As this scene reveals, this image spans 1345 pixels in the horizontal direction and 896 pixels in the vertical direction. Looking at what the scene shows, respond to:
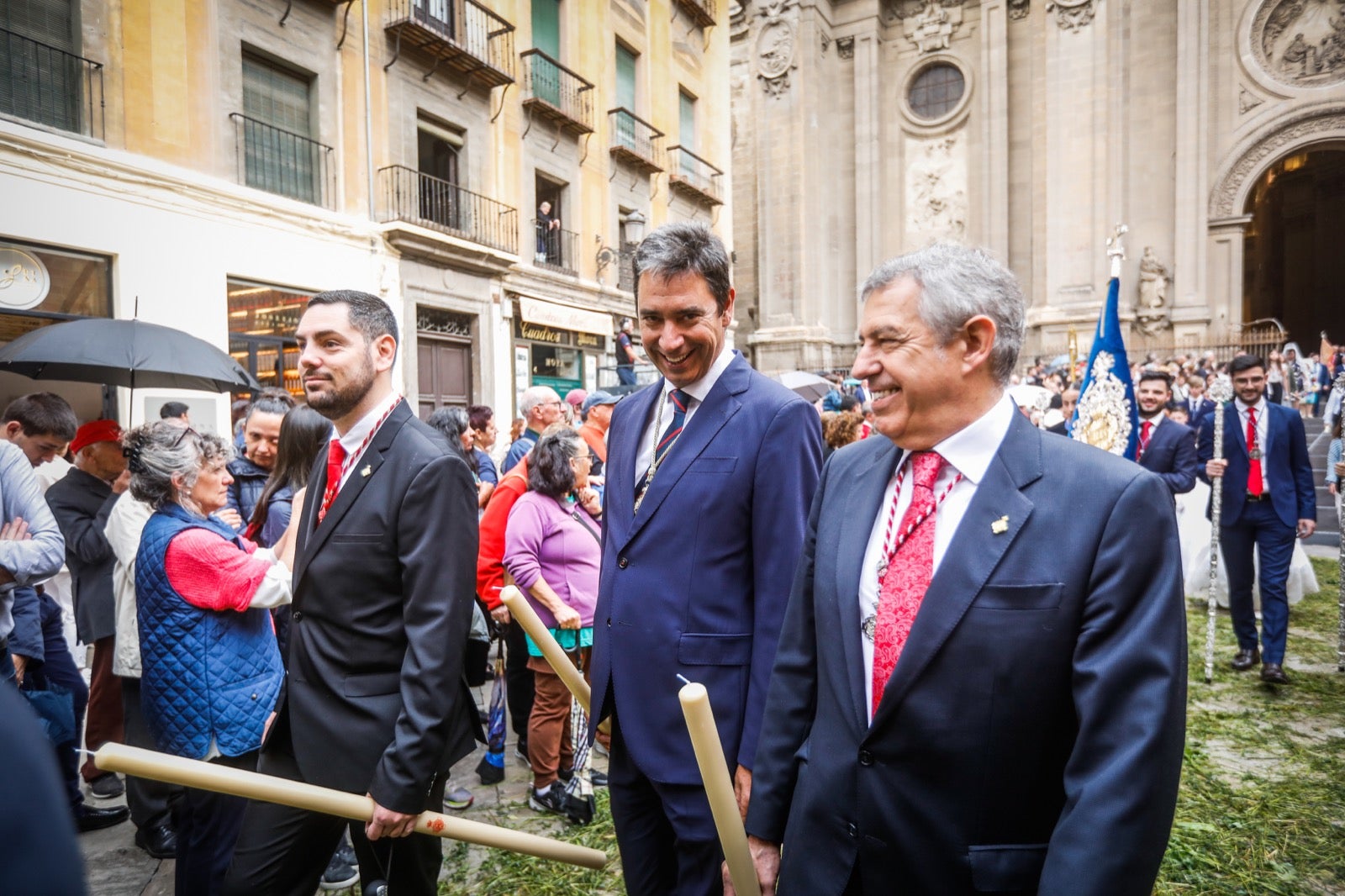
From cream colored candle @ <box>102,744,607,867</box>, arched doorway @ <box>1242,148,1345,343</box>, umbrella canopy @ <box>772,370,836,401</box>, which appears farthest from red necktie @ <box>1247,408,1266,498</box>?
arched doorway @ <box>1242,148,1345,343</box>

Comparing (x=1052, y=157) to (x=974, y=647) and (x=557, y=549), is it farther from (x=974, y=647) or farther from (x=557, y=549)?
(x=974, y=647)

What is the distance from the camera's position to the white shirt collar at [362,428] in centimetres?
246

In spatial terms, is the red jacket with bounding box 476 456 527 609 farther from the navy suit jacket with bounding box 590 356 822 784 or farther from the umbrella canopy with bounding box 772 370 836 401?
the umbrella canopy with bounding box 772 370 836 401

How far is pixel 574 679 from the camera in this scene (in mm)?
2314

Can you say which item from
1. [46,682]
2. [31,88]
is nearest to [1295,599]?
[46,682]

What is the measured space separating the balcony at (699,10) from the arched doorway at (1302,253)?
73.2 feet

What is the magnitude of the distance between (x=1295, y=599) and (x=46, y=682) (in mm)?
9972

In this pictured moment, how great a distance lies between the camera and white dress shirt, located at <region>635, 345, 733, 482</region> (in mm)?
2348

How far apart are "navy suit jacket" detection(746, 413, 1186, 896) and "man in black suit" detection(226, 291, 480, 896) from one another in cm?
112

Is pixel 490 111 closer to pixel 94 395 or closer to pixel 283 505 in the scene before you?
pixel 94 395

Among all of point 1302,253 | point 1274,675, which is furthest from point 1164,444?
point 1302,253

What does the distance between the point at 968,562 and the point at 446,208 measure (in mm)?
13947

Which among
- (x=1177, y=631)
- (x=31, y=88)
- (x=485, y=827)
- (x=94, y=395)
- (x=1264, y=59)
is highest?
(x=1264, y=59)

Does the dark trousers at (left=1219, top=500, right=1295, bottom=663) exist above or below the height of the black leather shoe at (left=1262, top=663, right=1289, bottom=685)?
above
